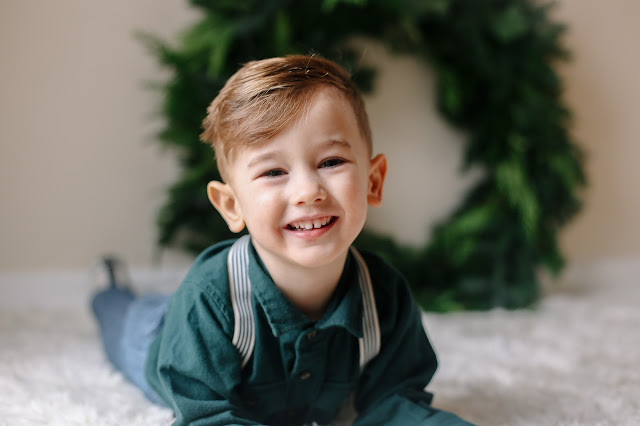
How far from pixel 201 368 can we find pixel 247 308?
0.10m

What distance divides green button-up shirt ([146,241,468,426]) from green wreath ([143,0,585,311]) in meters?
0.67

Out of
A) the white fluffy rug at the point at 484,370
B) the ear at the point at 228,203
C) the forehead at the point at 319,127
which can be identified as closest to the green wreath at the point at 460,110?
the white fluffy rug at the point at 484,370

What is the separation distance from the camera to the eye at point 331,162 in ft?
2.64

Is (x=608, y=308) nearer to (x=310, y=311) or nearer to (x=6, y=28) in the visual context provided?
(x=310, y=311)

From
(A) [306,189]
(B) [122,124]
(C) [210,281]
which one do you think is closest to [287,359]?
(C) [210,281]

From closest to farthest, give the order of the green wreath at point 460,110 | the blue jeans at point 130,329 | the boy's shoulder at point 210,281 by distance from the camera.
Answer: the boy's shoulder at point 210,281, the blue jeans at point 130,329, the green wreath at point 460,110

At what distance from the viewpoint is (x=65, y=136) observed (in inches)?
64.5

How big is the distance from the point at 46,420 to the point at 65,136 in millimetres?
920

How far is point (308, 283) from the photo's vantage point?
2.94 ft

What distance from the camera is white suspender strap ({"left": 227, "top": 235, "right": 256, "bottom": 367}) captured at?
2.82 feet

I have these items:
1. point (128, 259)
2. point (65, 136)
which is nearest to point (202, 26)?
point (65, 136)

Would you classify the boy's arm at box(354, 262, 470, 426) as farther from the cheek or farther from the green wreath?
the green wreath

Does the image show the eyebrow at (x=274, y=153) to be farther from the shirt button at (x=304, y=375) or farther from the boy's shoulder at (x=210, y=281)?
the shirt button at (x=304, y=375)

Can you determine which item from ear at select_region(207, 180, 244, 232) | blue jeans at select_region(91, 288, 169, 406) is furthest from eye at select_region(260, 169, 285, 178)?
blue jeans at select_region(91, 288, 169, 406)
